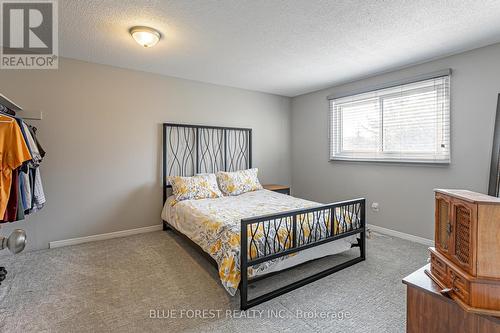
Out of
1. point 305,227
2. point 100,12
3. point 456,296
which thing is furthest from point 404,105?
point 100,12

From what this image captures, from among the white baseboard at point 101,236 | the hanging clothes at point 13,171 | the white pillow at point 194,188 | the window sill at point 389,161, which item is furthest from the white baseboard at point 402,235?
the hanging clothes at point 13,171

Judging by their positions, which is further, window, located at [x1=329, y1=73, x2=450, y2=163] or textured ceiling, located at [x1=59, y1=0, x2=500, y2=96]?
window, located at [x1=329, y1=73, x2=450, y2=163]

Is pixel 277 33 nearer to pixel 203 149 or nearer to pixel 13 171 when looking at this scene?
pixel 203 149

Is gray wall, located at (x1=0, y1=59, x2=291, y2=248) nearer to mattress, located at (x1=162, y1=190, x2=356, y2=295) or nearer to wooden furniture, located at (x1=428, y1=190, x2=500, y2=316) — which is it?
mattress, located at (x1=162, y1=190, x2=356, y2=295)

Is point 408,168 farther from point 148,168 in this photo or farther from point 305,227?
point 148,168

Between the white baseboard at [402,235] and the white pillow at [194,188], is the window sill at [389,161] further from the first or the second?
the white pillow at [194,188]

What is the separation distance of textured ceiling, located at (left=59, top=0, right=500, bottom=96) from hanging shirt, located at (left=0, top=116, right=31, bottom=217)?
1.12 metres

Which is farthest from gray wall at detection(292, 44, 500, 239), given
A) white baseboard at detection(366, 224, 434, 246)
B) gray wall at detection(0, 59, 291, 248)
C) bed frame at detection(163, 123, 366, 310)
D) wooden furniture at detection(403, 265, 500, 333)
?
wooden furniture at detection(403, 265, 500, 333)

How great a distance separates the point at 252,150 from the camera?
473 cm

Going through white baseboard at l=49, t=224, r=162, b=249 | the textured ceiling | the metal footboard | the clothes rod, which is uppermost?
the textured ceiling

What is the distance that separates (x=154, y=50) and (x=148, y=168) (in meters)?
1.68

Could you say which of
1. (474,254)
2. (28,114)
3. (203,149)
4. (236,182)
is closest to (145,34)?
(28,114)

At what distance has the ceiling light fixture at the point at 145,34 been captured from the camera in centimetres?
236

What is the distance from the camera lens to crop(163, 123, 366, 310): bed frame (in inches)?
78.9
